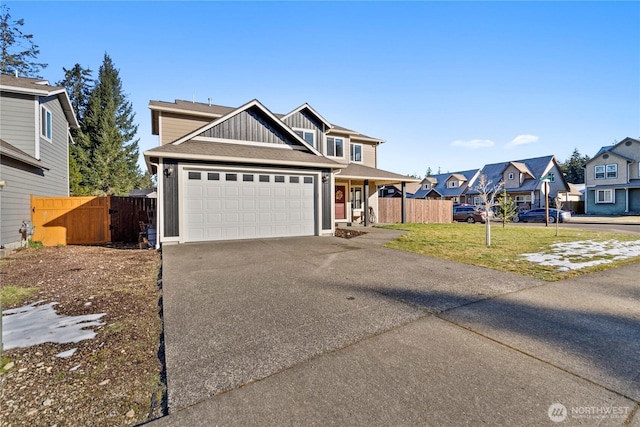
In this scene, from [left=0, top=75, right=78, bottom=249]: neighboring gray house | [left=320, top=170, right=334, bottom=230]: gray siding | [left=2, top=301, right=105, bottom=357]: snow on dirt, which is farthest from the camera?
[left=320, top=170, right=334, bottom=230]: gray siding

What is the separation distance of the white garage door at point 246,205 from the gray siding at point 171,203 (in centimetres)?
28

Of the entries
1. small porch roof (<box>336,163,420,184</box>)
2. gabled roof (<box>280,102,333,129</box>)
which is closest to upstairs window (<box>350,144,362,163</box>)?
small porch roof (<box>336,163,420,184</box>)

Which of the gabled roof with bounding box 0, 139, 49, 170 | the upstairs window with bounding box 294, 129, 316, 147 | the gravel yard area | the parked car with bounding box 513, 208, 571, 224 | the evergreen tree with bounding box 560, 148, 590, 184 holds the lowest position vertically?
the gravel yard area

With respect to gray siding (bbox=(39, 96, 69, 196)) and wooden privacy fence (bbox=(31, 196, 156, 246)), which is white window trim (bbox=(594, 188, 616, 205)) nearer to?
wooden privacy fence (bbox=(31, 196, 156, 246))

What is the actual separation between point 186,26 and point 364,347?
11.8 metres

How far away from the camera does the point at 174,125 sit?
13.3 metres

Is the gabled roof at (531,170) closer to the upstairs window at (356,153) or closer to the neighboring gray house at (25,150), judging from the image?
the upstairs window at (356,153)

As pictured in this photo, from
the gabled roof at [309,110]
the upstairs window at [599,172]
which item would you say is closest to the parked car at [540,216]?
the upstairs window at [599,172]

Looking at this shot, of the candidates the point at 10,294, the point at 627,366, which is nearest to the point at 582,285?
the point at 627,366

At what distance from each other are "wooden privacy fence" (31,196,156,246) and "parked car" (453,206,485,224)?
23.1 m

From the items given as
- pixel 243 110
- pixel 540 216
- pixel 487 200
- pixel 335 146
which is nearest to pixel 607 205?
pixel 540 216

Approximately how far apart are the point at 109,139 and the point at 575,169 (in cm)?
7591

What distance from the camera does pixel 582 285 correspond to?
5.08 metres

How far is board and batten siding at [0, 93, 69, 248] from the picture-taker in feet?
28.8
